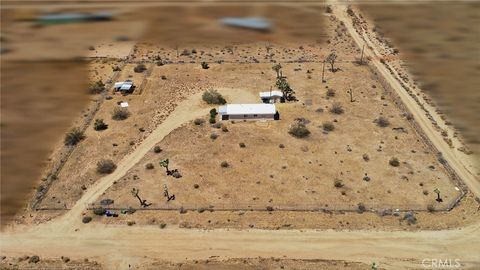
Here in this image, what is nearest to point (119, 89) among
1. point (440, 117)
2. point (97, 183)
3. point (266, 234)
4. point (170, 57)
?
point (170, 57)

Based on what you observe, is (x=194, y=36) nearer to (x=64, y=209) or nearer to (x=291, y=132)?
(x=291, y=132)

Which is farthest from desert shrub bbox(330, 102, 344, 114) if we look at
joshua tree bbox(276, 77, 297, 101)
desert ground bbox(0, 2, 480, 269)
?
joshua tree bbox(276, 77, 297, 101)

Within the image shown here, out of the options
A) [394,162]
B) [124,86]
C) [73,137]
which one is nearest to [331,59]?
[394,162]

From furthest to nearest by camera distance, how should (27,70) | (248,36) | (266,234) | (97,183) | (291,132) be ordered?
(248,36) → (27,70) → (291,132) → (97,183) → (266,234)

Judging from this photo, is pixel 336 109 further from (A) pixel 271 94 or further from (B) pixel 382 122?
(A) pixel 271 94

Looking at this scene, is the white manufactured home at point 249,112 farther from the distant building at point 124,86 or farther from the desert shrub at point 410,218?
the desert shrub at point 410,218

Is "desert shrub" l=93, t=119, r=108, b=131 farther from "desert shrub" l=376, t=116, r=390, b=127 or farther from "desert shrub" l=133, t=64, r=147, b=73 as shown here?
"desert shrub" l=376, t=116, r=390, b=127

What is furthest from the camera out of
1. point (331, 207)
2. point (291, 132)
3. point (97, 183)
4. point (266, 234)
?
point (291, 132)
